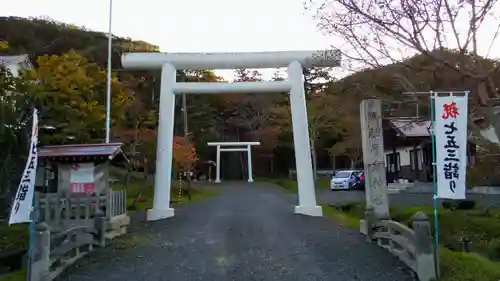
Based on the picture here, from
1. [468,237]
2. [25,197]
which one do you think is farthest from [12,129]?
[468,237]

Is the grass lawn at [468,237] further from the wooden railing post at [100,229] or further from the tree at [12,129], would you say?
the tree at [12,129]

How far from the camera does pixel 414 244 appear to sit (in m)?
7.98

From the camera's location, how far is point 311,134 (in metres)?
40.0

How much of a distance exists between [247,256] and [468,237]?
22.7 feet

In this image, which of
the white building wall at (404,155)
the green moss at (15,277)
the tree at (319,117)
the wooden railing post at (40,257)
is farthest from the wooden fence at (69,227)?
the white building wall at (404,155)

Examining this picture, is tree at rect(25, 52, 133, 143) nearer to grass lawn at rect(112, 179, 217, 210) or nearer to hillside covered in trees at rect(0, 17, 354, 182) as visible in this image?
hillside covered in trees at rect(0, 17, 354, 182)

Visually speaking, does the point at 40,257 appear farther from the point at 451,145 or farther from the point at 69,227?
the point at 451,145

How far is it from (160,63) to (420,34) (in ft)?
34.0

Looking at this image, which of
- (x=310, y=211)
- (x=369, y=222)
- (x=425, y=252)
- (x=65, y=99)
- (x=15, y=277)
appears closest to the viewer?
(x=425, y=252)

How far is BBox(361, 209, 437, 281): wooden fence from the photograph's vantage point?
7555mm

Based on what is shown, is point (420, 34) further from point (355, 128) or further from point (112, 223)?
point (355, 128)

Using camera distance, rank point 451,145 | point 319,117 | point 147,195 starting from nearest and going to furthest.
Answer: point 451,145 < point 147,195 < point 319,117

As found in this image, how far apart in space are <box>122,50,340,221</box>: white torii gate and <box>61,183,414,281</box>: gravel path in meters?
2.56

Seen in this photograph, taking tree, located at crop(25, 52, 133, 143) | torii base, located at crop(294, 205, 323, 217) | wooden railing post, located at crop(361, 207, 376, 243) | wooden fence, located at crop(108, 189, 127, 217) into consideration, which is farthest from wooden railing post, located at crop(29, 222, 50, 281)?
torii base, located at crop(294, 205, 323, 217)
